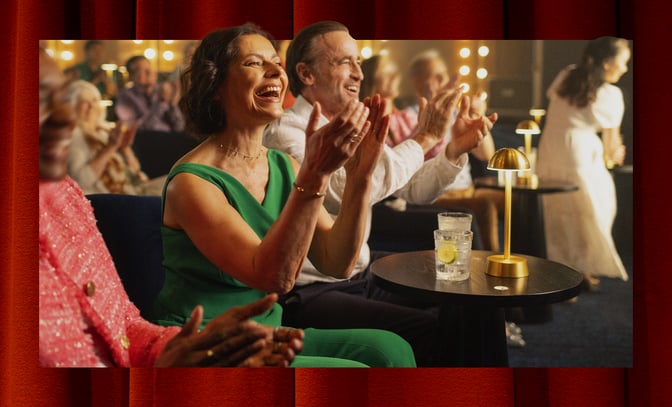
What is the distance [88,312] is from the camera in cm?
124

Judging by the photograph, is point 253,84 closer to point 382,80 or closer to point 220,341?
point 382,80

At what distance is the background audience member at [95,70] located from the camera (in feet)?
4.12

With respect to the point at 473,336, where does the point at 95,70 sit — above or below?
above

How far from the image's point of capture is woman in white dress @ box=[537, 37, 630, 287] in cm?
126

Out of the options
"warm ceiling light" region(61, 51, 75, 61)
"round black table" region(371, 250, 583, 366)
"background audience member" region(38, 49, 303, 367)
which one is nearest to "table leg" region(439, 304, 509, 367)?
"round black table" region(371, 250, 583, 366)

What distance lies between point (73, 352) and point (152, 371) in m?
0.28

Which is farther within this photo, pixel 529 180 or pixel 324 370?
pixel 324 370

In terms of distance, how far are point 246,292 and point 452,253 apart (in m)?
0.33

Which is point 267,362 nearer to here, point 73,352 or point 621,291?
point 73,352

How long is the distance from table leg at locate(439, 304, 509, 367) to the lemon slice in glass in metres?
0.07

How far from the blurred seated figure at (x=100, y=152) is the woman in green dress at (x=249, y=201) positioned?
0.06 meters

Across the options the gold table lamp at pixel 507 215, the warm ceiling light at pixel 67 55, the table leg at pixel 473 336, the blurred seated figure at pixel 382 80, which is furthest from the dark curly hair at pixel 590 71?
the warm ceiling light at pixel 67 55

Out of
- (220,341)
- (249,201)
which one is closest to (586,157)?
(249,201)

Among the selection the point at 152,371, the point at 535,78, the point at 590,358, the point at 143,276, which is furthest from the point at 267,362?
the point at 535,78
